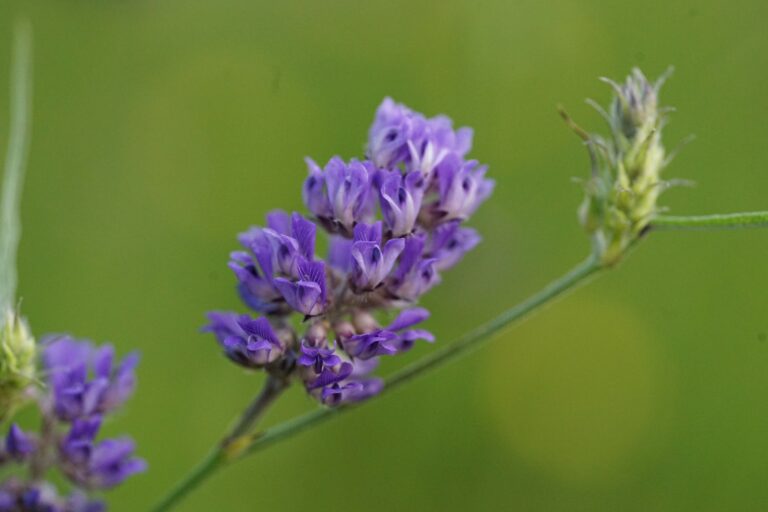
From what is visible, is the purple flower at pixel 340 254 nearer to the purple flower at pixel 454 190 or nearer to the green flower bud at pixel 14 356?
the purple flower at pixel 454 190

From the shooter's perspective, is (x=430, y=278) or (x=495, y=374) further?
(x=495, y=374)

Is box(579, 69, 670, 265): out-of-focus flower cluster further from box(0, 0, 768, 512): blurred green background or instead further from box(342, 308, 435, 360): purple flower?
box(0, 0, 768, 512): blurred green background

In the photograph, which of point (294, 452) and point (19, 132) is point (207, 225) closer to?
point (294, 452)

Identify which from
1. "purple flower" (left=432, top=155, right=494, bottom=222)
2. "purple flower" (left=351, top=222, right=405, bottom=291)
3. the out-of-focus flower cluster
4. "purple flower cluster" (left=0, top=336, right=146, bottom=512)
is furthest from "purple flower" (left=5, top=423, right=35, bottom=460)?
the out-of-focus flower cluster

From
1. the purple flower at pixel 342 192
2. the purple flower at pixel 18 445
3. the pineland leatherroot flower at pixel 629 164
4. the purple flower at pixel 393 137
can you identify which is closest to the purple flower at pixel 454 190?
the purple flower at pixel 393 137

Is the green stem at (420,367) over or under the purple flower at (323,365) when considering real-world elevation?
under

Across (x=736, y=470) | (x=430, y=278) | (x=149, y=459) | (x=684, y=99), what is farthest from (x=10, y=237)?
(x=684, y=99)

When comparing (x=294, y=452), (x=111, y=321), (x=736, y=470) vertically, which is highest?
(x=111, y=321)

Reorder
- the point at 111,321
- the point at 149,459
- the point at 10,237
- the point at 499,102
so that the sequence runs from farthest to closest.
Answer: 1. the point at 499,102
2. the point at 111,321
3. the point at 149,459
4. the point at 10,237
